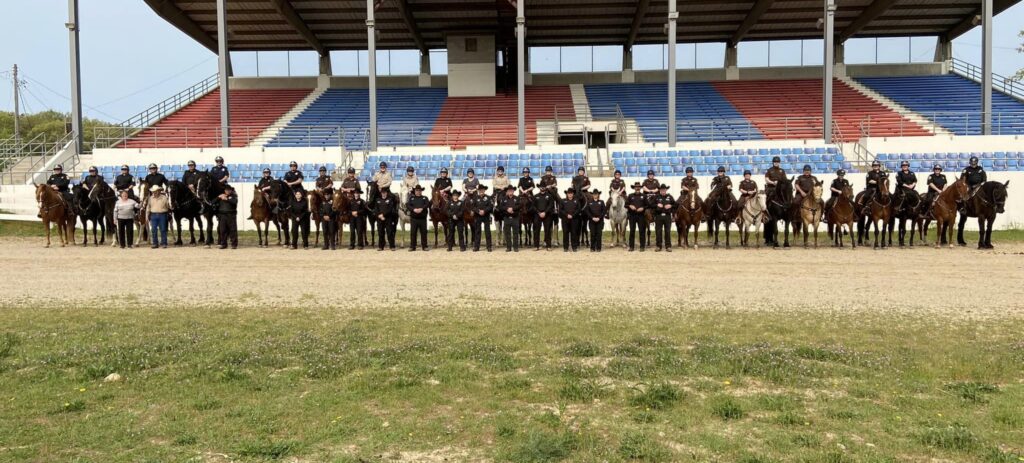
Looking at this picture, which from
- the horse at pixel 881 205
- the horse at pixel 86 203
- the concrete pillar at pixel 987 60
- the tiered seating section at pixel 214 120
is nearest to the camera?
the horse at pixel 881 205

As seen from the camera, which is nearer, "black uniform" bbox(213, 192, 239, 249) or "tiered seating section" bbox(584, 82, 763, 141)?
"black uniform" bbox(213, 192, 239, 249)

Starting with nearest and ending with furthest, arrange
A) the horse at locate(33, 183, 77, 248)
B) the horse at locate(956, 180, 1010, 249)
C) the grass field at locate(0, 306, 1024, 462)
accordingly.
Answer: the grass field at locate(0, 306, 1024, 462) < the horse at locate(956, 180, 1010, 249) < the horse at locate(33, 183, 77, 248)

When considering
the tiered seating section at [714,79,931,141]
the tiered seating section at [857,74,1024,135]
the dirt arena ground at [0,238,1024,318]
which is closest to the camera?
the dirt arena ground at [0,238,1024,318]

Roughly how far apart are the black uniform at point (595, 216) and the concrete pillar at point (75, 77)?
23.8 meters

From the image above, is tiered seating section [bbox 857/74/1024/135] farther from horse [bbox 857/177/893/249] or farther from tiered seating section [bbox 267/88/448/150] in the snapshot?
tiered seating section [bbox 267/88/448/150]

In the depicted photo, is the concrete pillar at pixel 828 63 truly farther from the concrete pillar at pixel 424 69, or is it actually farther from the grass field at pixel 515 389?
the concrete pillar at pixel 424 69

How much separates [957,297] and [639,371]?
6.86 metres

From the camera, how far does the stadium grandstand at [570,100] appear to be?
2855 cm

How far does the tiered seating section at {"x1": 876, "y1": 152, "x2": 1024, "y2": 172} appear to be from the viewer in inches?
999

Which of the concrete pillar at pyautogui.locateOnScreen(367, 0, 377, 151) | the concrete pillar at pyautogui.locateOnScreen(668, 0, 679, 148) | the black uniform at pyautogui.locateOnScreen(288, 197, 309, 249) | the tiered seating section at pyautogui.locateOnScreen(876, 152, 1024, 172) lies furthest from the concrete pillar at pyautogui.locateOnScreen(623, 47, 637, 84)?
the black uniform at pyautogui.locateOnScreen(288, 197, 309, 249)

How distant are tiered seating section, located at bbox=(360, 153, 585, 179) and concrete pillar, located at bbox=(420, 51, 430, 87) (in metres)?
17.0

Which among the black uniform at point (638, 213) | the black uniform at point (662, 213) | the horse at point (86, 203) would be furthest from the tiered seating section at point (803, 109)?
the horse at point (86, 203)

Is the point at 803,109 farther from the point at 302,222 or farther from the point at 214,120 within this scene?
the point at 214,120

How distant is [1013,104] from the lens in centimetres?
3788
